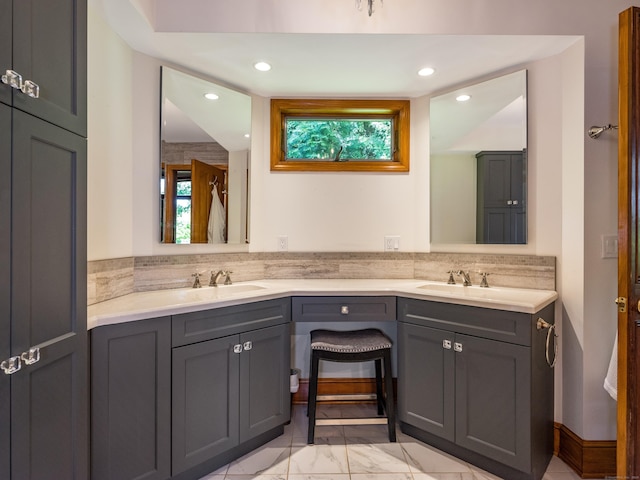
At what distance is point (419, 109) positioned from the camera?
2441 millimetres

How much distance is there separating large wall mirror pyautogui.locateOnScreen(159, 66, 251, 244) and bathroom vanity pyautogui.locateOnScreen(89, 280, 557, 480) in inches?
17.2

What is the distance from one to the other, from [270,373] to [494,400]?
1161 mm

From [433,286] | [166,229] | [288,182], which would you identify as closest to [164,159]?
[166,229]

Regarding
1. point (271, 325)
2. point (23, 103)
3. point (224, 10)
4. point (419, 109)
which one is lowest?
point (271, 325)

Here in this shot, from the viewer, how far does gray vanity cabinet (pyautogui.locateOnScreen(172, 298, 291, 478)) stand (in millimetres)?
1562

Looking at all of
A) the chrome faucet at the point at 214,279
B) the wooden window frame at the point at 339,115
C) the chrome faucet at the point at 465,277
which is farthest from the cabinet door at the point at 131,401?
the chrome faucet at the point at 465,277

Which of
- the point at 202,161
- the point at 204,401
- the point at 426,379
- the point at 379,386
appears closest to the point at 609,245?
the point at 426,379

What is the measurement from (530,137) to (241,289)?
6.60 ft

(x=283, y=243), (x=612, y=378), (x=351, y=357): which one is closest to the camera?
(x=612, y=378)

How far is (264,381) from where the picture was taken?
1.86 meters

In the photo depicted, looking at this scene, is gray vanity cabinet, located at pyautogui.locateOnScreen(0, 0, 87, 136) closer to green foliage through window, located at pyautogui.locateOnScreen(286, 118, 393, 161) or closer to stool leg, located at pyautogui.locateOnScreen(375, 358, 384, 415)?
green foliage through window, located at pyautogui.locateOnScreen(286, 118, 393, 161)

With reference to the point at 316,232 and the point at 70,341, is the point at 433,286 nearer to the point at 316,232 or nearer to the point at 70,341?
the point at 316,232

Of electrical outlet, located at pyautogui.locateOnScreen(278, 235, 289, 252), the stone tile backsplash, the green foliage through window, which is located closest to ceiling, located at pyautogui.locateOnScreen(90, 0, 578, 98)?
the green foliage through window

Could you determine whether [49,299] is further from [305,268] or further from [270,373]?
[305,268]
